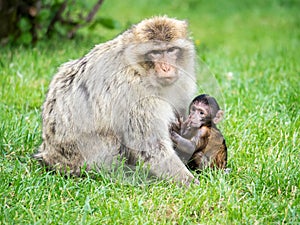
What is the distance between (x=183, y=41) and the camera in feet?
14.8

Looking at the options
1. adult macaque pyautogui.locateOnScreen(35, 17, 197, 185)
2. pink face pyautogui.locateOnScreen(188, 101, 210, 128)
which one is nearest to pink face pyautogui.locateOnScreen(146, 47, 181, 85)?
adult macaque pyautogui.locateOnScreen(35, 17, 197, 185)

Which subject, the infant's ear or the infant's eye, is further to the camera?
the infant's ear

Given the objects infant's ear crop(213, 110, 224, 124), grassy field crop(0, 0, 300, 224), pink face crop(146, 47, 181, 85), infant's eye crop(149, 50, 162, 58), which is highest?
infant's eye crop(149, 50, 162, 58)

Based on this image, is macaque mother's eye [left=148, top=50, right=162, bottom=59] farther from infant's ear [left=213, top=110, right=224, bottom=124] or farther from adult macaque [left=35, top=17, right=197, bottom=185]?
infant's ear [left=213, top=110, right=224, bottom=124]

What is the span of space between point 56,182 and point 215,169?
117 cm

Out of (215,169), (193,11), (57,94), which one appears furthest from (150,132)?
(193,11)

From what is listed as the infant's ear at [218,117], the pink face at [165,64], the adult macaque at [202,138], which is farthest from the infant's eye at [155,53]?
the infant's ear at [218,117]

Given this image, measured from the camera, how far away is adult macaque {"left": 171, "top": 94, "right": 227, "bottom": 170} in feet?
14.7

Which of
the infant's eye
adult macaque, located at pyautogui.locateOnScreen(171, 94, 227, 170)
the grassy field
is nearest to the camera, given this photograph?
the grassy field

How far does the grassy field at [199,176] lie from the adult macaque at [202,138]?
14 centimetres

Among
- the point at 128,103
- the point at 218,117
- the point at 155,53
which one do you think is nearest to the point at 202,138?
the point at 218,117

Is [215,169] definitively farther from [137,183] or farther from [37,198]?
[37,198]

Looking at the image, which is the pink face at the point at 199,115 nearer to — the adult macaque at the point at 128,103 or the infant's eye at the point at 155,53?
the adult macaque at the point at 128,103

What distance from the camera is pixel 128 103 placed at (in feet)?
14.3
